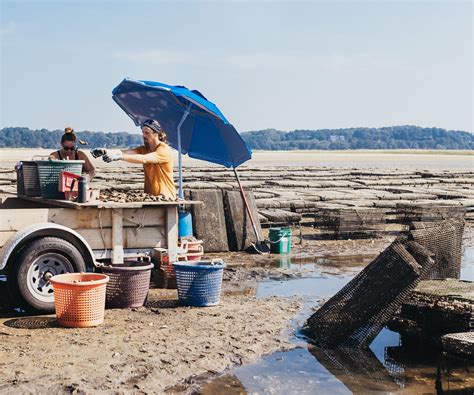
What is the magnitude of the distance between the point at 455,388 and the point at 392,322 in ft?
4.92

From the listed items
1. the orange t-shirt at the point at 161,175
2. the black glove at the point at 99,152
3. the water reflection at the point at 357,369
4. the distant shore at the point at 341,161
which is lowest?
the water reflection at the point at 357,369

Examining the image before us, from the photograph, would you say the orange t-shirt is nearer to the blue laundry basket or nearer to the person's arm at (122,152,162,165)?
the person's arm at (122,152,162,165)

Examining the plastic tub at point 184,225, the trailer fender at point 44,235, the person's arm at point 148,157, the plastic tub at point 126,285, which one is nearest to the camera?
the trailer fender at point 44,235

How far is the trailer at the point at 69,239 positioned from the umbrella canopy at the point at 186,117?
248cm

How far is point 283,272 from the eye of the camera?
40.1ft

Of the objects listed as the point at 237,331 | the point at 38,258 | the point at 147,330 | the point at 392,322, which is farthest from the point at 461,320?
the point at 38,258

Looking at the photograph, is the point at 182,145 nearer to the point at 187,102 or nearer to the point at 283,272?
the point at 187,102

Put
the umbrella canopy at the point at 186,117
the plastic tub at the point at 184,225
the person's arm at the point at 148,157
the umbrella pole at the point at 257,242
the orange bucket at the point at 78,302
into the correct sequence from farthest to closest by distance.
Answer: the umbrella pole at the point at 257,242
the umbrella canopy at the point at 186,117
the plastic tub at the point at 184,225
the person's arm at the point at 148,157
the orange bucket at the point at 78,302

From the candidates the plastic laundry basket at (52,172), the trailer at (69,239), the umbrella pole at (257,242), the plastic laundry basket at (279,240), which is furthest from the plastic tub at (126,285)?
the plastic laundry basket at (279,240)

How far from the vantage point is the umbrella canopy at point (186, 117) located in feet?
37.2

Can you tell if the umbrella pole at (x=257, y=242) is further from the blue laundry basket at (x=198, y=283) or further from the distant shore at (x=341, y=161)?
the distant shore at (x=341, y=161)

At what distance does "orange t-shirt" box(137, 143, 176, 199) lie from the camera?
995cm

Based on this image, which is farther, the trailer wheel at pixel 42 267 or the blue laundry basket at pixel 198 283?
the blue laundry basket at pixel 198 283

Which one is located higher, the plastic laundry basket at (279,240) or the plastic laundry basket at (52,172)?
the plastic laundry basket at (52,172)
